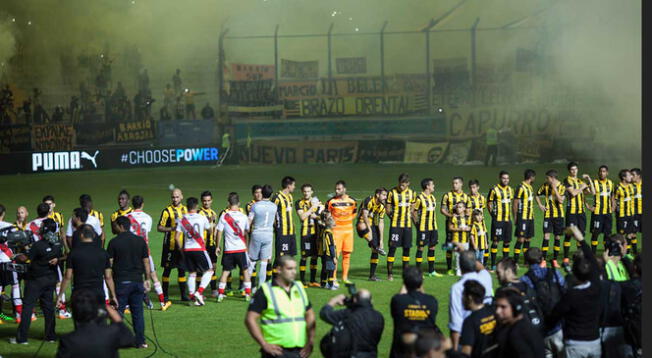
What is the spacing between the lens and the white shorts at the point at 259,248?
14602 millimetres

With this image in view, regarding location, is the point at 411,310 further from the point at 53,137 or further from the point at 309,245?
the point at 53,137

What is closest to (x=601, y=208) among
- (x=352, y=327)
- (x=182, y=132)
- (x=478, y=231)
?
(x=478, y=231)

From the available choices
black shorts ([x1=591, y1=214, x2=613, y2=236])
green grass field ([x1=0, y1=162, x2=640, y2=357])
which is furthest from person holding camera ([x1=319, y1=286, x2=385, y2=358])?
black shorts ([x1=591, y1=214, x2=613, y2=236])

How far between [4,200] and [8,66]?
739 inches

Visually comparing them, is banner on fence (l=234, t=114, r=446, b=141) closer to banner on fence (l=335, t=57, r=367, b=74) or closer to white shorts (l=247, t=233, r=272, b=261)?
banner on fence (l=335, t=57, r=367, b=74)

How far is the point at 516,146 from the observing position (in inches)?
1670

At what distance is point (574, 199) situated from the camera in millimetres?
18609

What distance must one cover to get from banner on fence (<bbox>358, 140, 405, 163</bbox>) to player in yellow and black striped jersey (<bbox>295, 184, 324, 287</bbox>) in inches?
1101

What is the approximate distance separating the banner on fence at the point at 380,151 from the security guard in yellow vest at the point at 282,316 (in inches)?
1418

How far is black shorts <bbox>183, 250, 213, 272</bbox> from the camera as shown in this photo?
1419 cm

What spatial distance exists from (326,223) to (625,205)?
722cm

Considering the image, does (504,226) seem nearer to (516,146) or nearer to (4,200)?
(4,200)

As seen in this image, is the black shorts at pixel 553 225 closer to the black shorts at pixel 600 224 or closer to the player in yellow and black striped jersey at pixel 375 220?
the black shorts at pixel 600 224

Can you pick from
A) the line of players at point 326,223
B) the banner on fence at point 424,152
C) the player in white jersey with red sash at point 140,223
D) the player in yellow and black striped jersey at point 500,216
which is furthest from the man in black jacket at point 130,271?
the banner on fence at point 424,152
